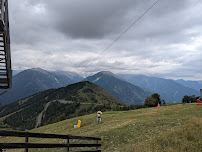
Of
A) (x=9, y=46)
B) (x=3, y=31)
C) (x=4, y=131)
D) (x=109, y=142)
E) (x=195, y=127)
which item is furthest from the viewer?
(x=109, y=142)

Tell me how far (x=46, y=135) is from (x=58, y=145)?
1031 millimetres

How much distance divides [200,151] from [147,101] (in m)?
85.8

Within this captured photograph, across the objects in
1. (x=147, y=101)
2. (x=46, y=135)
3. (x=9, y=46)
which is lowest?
(x=147, y=101)

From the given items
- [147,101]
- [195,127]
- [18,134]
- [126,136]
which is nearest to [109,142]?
[126,136]

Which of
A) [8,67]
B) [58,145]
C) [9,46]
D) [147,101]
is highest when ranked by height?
[9,46]

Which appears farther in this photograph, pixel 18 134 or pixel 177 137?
pixel 177 137

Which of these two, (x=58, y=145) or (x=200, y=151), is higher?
(x=58, y=145)

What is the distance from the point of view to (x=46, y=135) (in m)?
6.36

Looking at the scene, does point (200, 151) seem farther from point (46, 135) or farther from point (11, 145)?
point (11, 145)

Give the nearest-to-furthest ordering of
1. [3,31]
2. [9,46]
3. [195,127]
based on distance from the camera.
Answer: [3,31], [9,46], [195,127]

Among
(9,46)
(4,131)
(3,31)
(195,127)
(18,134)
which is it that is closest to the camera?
(4,131)

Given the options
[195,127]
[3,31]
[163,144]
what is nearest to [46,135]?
[3,31]

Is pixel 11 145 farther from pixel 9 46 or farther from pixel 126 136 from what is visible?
pixel 126 136

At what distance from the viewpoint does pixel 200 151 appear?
834 centimetres
